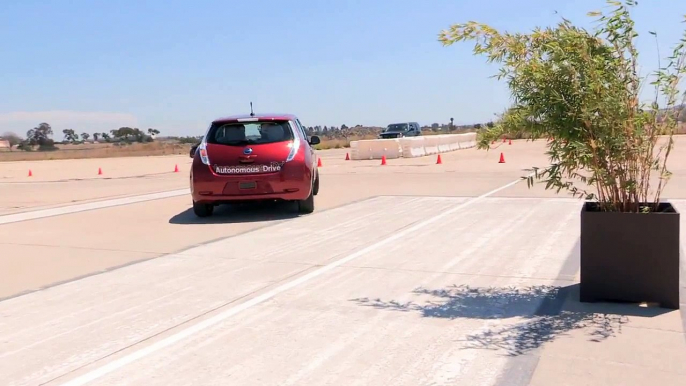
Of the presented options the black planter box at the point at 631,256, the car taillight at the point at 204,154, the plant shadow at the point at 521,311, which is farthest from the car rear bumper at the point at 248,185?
the black planter box at the point at 631,256

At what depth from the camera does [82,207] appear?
13852 millimetres

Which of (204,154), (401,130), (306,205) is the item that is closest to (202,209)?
(204,154)

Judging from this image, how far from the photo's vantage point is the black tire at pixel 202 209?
37.5 ft

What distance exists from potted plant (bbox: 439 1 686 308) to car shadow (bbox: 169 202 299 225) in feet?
21.0

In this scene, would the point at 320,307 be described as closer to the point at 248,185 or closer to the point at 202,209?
the point at 248,185

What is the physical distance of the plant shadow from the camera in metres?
4.86

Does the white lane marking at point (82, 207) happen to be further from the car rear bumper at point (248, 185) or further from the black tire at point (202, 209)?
the car rear bumper at point (248, 185)

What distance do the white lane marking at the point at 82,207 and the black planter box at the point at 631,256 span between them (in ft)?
32.0

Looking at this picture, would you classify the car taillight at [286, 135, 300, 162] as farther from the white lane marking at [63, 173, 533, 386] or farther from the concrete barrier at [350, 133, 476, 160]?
the concrete barrier at [350, 133, 476, 160]

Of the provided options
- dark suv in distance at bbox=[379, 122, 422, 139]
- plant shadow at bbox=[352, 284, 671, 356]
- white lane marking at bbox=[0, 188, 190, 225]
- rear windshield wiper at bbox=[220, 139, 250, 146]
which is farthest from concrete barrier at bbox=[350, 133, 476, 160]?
plant shadow at bbox=[352, 284, 671, 356]

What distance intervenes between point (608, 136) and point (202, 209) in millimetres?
7565

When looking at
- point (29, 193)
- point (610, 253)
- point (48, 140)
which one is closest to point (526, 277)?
point (610, 253)

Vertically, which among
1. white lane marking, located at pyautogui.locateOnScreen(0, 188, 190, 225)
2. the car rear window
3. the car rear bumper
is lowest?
white lane marking, located at pyautogui.locateOnScreen(0, 188, 190, 225)

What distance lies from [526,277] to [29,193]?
1583 centimetres
